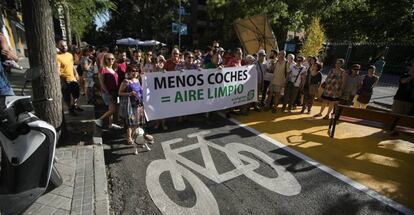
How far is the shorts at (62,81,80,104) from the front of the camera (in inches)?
242

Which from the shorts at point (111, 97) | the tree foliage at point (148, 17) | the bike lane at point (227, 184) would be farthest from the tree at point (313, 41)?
the tree foliage at point (148, 17)

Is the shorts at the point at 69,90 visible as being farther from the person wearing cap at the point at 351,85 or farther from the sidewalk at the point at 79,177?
the person wearing cap at the point at 351,85

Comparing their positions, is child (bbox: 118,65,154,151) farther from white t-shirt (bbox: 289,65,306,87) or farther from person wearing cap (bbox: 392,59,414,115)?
person wearing cap (bbox: 392,59,414,115)

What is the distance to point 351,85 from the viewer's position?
7.43 meters

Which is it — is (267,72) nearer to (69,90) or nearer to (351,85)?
(351,85)

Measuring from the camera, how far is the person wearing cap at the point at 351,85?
24.3ft

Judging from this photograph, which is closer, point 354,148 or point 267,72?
point 354,148

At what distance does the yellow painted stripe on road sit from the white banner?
806 mm

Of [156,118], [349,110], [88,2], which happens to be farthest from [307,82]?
[88,2]

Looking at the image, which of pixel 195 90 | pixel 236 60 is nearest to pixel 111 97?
pixel 195 90

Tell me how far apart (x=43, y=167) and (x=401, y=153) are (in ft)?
21.5

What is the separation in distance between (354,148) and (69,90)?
671 centimetres

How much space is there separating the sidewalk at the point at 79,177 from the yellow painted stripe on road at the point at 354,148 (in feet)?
12.4

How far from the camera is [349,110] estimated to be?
19.1 feet
